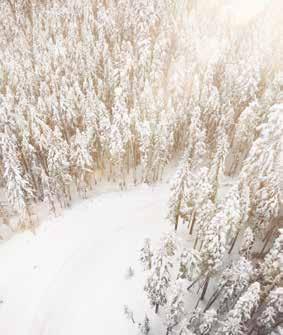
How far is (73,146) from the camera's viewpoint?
31906 millimetres

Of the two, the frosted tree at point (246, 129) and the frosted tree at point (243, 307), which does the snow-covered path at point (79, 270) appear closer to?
the frosted tree at point (243, 307)

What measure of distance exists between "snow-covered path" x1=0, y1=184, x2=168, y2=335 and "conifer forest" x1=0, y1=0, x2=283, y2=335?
0.13 m

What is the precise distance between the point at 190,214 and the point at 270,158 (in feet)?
32.1

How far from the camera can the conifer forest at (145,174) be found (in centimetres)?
1984

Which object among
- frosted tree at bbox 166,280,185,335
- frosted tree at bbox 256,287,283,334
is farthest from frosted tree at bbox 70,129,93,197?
frosted tree at bbox 256,287,283,334

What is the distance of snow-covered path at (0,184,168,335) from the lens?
74.6 ft

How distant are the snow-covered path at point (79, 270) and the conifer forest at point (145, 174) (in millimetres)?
125

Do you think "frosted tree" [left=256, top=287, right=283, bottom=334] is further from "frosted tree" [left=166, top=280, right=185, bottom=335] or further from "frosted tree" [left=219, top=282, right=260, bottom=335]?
"frosted tree" [left=166, top=280, right=185, bottom=335]

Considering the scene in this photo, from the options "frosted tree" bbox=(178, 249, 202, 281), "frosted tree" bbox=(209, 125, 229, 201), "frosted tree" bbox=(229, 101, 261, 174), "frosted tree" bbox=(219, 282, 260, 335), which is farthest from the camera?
"frosted tree" bbox=(229, 101, 261, 174)

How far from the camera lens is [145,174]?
1425 inches

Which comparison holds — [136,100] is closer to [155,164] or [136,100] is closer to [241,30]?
[155,164]

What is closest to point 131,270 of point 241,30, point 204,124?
Result: point 204,124

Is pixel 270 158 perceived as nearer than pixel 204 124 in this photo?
Yes

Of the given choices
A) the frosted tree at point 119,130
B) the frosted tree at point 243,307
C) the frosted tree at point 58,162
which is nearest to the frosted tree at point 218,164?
the frosted tree at point 243,307
